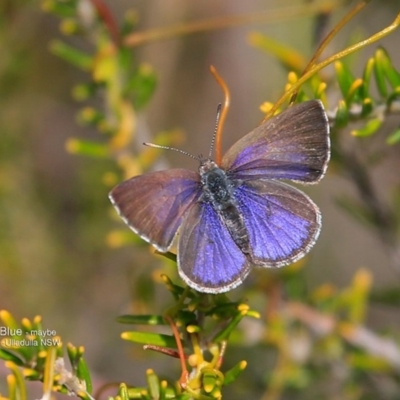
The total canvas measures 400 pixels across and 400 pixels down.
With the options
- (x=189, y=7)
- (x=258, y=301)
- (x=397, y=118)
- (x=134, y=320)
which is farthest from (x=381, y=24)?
(x=134, y=320)

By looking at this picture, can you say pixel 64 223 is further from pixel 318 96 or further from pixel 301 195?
pixel 318 96

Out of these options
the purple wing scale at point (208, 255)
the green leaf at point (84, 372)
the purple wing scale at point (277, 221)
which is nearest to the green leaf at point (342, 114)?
the purple wing scale at point (277, 221)

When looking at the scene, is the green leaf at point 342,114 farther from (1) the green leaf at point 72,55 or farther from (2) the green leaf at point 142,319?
(1) the green leaf at point 72,55

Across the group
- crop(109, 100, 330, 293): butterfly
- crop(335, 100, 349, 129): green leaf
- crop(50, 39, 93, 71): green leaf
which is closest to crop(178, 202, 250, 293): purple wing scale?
crop(109, 100, 330, 293): butterfly

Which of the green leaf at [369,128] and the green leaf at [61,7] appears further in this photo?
the green leaf at [61,7]

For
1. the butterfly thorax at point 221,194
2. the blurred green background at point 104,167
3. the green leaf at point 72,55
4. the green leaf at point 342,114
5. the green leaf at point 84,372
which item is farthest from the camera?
the blurred green background at point 104,167

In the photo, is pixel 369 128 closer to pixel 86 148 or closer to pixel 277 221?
pixel 277 221

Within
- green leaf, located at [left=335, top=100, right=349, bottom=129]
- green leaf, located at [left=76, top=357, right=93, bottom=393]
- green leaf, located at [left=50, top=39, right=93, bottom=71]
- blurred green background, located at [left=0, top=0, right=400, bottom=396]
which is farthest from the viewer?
blurred green background, located at [left=0, top=0, right=400, bottom=396]

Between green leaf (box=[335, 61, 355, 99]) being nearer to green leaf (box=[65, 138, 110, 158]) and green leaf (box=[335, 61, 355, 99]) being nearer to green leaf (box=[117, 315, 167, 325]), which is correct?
green leaf (box=[117, 315, 167, 325])
